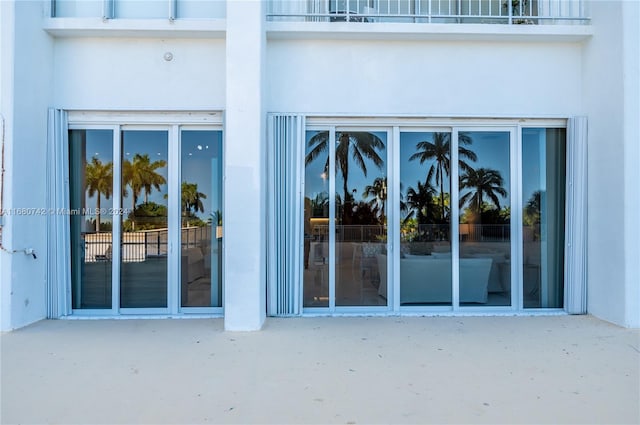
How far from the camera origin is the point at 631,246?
175 inches

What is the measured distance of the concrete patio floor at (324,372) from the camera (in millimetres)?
2588

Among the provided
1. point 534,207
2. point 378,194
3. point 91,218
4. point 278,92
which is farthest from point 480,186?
point 91,218

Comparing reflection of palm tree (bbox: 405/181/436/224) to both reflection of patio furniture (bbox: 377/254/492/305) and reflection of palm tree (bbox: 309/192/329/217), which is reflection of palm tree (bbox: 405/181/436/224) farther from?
reflection of palm tree (bbox: 309/192/329/217)

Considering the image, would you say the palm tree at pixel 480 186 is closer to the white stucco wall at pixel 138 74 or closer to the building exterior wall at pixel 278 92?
the building exterior wall at pixel 278 92

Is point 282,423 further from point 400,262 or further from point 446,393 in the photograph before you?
point 400,262

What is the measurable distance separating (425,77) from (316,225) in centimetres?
229

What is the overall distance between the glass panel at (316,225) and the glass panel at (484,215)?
1.72 m

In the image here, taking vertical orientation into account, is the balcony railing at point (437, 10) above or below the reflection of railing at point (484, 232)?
above

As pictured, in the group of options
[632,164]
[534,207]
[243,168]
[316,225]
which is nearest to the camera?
[243,168]

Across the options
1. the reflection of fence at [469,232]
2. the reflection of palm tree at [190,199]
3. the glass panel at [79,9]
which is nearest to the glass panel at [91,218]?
the reflection of palm tree at [190,199]

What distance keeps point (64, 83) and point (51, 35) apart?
1.88 ft

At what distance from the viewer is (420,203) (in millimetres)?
5121

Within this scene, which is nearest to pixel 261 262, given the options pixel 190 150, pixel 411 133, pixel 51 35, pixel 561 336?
pixel 190 150

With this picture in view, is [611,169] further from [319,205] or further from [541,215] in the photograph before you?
[319,205]
